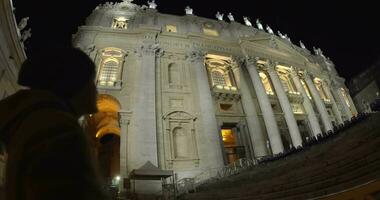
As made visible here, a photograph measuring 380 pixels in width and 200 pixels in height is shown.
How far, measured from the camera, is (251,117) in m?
23.5

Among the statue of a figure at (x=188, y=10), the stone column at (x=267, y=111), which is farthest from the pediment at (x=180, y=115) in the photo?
the statue of a figure at (x=188, y=10)

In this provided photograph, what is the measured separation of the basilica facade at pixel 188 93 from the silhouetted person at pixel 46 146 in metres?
16.5

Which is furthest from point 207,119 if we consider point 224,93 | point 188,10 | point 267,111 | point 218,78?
point 188,10

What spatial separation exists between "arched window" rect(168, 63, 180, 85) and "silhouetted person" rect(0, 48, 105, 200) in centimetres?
2255

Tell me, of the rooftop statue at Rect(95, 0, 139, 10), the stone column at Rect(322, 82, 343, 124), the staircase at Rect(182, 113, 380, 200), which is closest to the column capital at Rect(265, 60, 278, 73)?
the stone column at Rect(322, 82, 343, 124)

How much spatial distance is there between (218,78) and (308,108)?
11.8 metres

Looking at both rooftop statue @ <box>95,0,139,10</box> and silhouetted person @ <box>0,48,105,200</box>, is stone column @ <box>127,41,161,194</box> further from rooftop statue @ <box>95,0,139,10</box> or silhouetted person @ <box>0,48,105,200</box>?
silhouetted person @ <box>0,48,105,200</box>

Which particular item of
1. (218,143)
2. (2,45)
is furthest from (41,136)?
(218,143)

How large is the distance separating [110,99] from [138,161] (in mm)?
6849

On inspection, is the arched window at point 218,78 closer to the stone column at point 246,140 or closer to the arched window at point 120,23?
the stone column at point 246,140

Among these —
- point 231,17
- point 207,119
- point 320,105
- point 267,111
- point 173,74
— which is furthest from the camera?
point 231,17

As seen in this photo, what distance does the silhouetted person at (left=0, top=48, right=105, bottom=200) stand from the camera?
823 mm

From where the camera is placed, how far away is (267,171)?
13305mm

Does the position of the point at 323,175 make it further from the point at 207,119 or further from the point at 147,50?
the point at 147,50
